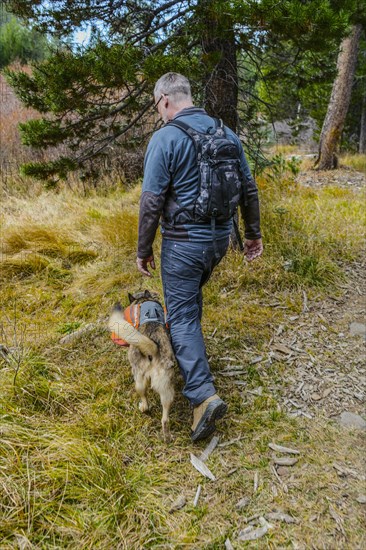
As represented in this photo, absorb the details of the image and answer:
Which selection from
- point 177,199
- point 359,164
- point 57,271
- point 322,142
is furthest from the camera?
point 359,164

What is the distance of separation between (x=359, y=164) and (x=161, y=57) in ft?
27.7

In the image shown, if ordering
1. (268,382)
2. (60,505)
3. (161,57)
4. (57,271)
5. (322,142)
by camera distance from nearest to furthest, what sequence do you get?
(60,505), (161,57), (268,382), (57,271), (322,142)

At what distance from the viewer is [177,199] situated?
2389 millimetres

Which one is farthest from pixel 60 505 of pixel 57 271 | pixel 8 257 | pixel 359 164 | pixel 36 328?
pixel 359 164

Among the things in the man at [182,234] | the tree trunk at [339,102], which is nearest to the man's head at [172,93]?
the man at [182,234]

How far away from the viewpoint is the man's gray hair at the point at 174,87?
2383 millimetres

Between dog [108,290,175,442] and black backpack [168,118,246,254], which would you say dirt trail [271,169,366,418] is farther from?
black backpack [168,118,246,254]

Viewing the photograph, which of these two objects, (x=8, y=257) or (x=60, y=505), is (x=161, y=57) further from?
(x=8, y=257)

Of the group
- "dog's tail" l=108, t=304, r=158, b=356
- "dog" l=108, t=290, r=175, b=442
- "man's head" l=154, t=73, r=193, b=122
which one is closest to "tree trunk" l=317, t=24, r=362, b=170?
"man's head" l=154, t=73, r=193, b=122

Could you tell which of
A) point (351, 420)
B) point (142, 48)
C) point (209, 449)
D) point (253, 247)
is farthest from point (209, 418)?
point (142, 48)

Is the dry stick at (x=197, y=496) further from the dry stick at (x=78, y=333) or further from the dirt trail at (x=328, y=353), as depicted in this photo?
the dry stick at (x=78, y=333)

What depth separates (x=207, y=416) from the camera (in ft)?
7.81

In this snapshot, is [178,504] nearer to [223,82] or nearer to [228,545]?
[228,545]

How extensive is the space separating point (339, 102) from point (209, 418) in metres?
8.31
